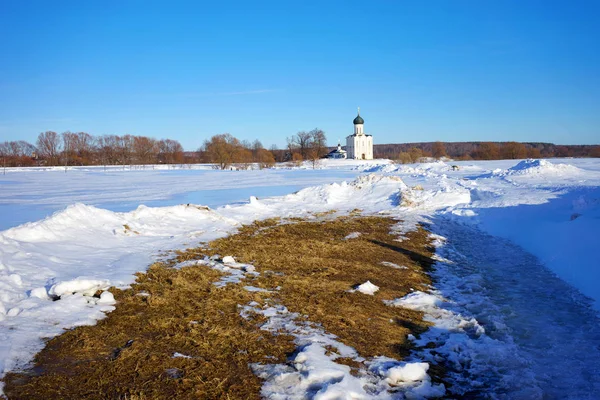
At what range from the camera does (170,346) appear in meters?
4.34

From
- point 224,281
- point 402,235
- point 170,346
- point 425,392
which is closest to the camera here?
point 425,392

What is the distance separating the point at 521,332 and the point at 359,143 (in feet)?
281

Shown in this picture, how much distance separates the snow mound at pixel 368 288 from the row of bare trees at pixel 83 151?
8932cm

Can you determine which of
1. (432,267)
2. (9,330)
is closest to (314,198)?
(432,267)

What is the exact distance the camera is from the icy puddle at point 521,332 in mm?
4270

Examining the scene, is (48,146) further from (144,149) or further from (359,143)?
(359,143)

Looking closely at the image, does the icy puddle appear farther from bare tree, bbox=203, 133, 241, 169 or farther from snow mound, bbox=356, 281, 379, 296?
bare tree, bbox=203, 133, 241, 169

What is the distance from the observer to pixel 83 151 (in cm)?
9362

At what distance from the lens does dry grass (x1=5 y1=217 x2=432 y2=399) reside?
11.8 ft

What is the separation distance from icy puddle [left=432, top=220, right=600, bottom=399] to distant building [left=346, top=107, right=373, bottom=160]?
81.0 meters

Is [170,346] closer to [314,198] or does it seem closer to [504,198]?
[314,198]

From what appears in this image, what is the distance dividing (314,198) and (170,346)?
546 inches

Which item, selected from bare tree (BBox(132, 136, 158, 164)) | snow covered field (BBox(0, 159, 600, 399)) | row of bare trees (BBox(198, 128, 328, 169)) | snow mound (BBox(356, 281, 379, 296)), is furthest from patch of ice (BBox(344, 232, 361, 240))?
bare tree (BBox(132, 136, 158, 164))

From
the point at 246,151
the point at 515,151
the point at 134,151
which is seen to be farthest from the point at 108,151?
the point at 515,151
